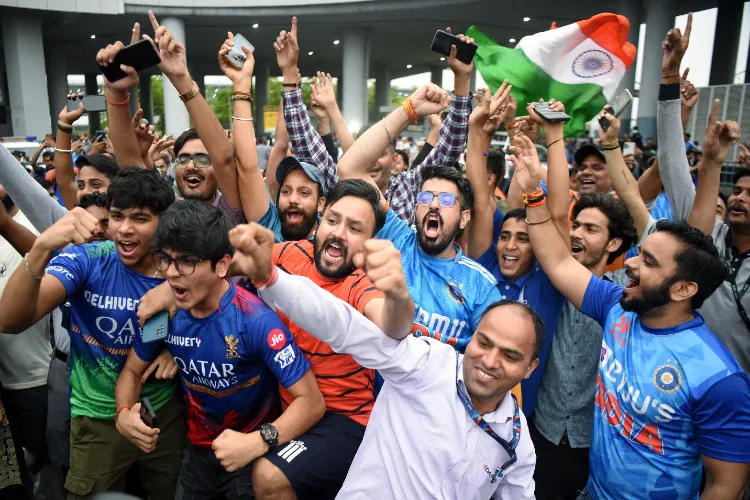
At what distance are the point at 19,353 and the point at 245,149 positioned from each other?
1.93m

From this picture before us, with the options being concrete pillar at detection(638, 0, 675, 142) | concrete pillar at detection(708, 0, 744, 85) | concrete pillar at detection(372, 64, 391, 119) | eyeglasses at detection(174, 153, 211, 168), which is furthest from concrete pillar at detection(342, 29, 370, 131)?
eyeglasses at detection(174, 153, 211, 168)

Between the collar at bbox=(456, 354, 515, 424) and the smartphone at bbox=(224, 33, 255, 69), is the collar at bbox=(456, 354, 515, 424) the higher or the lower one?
the lower one

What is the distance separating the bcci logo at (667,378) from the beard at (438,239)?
121 cm

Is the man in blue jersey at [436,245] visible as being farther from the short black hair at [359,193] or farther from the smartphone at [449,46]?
the smartphone at [449,46]

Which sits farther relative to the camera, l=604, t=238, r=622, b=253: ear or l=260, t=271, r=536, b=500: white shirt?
l=604, t=238, r=622, b=253: ear

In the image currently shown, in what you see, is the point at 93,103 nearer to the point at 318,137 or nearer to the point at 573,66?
the point at 318,137

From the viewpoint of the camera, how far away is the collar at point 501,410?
2133 millimetres

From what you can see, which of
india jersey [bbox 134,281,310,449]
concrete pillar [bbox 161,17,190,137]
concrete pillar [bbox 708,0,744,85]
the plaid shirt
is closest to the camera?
india jersey [bbox 134,281,310,449]

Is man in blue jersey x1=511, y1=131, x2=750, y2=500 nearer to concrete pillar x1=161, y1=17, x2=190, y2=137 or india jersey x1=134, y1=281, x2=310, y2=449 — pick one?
india jersey x1=134, y1=281, x2=310, y2=449

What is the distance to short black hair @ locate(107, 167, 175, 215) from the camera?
257 centimetres

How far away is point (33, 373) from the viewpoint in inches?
131

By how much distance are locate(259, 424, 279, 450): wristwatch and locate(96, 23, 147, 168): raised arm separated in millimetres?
2231

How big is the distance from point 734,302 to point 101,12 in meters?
19.5

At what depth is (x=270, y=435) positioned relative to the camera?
2.21 m
